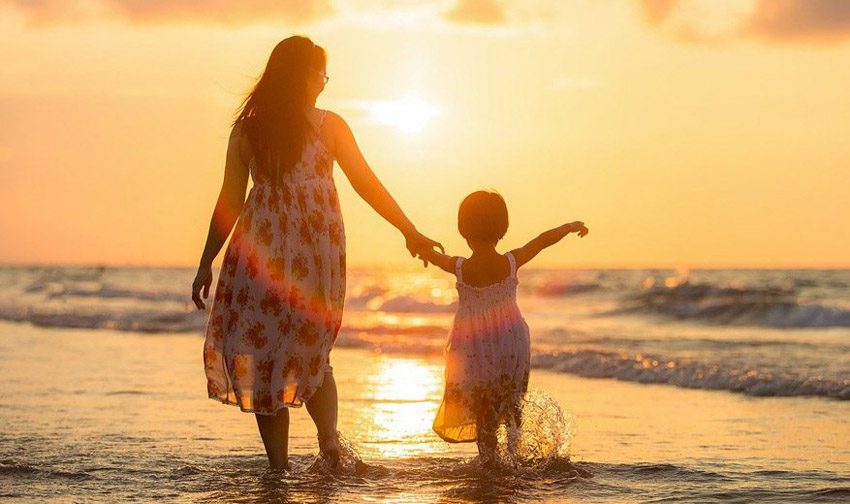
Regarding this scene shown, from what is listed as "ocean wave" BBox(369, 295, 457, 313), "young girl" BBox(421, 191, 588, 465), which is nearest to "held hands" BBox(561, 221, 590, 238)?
"young girl" BBox(421, 191, 588, 465)

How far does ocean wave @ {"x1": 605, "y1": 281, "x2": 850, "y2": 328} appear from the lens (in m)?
23.1

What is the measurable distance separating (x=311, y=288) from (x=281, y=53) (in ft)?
3.60

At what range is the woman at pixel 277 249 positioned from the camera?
5.13 meters

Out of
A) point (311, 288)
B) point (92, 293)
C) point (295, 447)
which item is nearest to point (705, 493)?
point (311, 288)

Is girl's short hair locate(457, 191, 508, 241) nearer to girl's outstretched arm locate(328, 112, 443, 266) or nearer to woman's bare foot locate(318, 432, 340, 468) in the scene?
girl's outstretched arm locate(328, 112, 443, 266)

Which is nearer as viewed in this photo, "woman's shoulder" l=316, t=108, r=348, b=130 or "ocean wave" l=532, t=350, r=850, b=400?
"woman's shoulder" l=316, t=108, r=348, b=130

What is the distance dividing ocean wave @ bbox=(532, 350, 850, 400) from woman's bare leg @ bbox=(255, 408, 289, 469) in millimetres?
5502

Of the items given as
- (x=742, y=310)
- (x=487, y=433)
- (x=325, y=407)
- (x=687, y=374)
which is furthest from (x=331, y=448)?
(x=742, y=310)

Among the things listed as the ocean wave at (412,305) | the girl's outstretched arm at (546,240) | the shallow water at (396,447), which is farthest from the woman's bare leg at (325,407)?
the ocean wave at (412,305)

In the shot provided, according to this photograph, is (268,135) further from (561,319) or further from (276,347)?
(561,319)

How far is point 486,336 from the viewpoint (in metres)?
5.85

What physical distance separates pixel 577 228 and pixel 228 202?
1740 millimetres

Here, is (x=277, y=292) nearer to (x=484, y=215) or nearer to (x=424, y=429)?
(x=484, y=215)

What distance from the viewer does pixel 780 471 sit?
19.2ft
